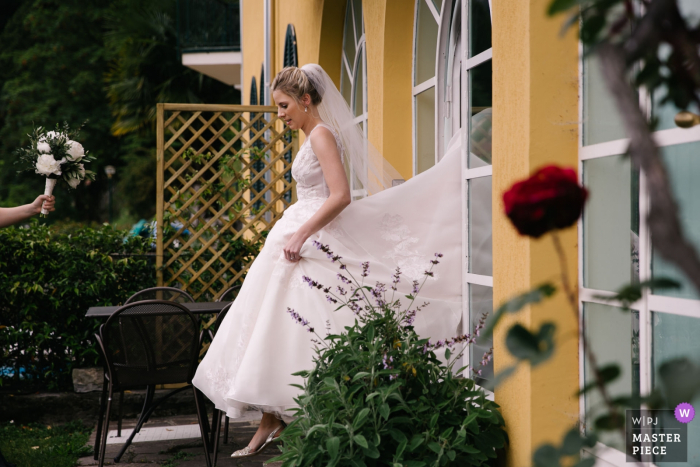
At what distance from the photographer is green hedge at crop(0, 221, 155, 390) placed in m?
4.70

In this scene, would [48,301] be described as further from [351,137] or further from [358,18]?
[358,18]

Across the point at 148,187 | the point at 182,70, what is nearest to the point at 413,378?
the point at 182,70

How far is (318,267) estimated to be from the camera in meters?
A: 2.95

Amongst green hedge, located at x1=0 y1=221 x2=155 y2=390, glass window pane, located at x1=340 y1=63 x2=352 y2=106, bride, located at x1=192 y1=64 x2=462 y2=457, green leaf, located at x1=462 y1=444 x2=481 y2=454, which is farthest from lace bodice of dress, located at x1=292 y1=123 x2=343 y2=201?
glass window pane, located at x1=340 y1=63 x2=352 y2=106

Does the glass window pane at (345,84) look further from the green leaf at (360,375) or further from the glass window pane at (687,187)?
the glass window pane at (687,187)

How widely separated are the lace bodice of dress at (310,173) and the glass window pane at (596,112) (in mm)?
1333

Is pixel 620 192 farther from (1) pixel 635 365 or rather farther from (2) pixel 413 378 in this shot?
(2) pixel 413 378

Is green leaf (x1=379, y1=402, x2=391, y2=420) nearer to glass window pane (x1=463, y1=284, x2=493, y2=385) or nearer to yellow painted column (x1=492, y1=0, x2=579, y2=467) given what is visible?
yellow painted column (x1=492, y1=0, x2=579, y2=467)

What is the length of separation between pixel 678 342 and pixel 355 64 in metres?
4.41

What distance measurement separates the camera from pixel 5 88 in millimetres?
25562

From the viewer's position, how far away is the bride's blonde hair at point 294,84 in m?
3.22

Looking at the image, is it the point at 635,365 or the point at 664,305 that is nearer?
the point at 664,305

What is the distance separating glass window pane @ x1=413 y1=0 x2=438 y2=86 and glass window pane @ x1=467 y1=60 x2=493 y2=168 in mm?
1188

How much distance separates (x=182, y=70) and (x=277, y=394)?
1672 cm
